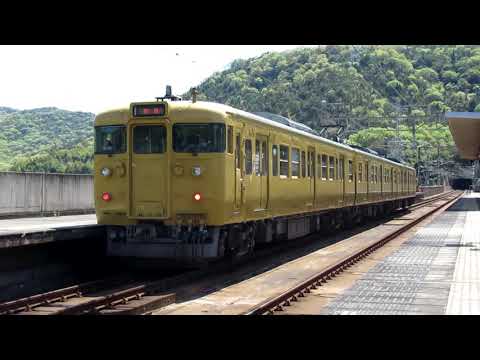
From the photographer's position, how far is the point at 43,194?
71.8 feet

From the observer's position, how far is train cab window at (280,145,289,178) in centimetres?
1531

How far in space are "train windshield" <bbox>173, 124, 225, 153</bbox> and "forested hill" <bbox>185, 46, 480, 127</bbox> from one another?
84.0m

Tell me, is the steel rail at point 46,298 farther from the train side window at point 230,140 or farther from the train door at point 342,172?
the train door at point 342,172

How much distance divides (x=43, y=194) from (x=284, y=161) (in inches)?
390

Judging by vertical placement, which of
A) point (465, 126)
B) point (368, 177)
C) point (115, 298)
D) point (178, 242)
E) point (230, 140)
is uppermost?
point (465, 126)

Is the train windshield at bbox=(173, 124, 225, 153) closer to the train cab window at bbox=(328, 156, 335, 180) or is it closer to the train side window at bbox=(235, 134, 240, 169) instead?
the train side window at bbox=(235, 134, 240, 169)

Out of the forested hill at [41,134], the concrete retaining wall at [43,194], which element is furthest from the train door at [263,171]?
the forested hill at [41,134]

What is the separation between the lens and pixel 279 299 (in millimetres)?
9586

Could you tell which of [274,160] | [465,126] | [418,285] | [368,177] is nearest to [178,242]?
[274,160]

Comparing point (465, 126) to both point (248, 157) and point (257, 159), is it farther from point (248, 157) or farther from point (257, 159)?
point (248, 157)

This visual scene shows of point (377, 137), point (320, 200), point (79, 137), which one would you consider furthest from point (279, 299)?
point (79, 137)
